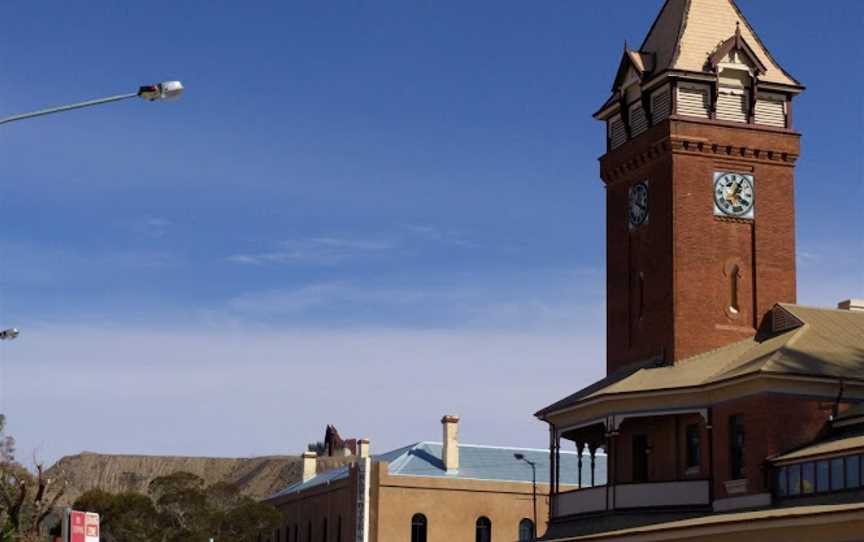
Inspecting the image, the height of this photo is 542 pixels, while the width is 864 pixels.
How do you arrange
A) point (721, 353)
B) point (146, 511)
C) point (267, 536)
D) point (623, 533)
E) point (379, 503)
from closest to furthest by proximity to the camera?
point (623, 533) → point (721, 353) → point (379, 503) → point (146, 511) → point (267, 536)

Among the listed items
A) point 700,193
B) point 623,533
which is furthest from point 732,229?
point 623,533

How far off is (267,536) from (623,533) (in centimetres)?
4900

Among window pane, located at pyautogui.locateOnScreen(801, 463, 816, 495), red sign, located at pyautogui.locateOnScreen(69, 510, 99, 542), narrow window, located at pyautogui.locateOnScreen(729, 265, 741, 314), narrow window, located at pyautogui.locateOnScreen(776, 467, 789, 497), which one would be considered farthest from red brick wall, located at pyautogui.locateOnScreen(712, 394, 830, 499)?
red sign, located at pyautogui.locateOnScreen(69, 510, 99, 542)

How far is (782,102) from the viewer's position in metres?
53.2

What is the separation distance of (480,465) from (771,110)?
105 feet

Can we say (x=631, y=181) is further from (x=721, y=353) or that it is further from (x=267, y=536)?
(x=267, y=536)

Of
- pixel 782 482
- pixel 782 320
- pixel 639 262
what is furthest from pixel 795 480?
pixel 639 262

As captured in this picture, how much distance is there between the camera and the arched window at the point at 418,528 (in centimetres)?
7600

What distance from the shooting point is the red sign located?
3291cm

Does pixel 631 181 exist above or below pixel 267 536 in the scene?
above

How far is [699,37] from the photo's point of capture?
175ft

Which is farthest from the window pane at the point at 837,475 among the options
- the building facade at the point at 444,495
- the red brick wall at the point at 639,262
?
the building facade at the point at 444,495

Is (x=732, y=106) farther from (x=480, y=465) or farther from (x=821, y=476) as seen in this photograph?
(x=480, y=465)

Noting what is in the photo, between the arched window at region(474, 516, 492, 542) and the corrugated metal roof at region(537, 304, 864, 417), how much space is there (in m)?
25.9
